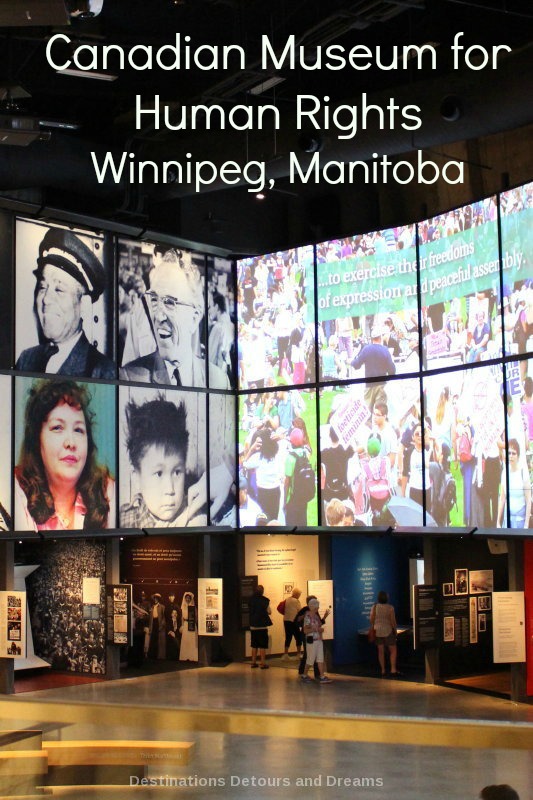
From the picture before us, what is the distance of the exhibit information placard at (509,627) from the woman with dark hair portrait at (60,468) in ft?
22.7

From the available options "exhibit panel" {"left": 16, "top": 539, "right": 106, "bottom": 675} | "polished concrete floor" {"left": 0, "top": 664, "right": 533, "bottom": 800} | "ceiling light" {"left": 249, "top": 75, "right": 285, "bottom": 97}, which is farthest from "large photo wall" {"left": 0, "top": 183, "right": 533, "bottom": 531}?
"polished concrete floor" {"left": 0, "top": 664, "right": 533, "bottom": 800}

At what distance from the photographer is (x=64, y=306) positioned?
55.6 feet

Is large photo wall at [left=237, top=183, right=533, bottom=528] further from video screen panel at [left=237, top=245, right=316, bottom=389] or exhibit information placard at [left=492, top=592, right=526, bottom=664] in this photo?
exhibit information placard at [left=492, top=592, right=526, bottom=664]

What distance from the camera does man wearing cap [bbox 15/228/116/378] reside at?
1664 cm

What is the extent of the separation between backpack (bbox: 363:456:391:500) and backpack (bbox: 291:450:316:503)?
1.29 metres

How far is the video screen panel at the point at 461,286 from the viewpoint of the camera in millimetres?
15305

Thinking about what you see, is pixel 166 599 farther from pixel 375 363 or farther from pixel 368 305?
pixel 368 305

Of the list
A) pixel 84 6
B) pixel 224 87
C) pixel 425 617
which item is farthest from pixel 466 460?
pixel 84 6

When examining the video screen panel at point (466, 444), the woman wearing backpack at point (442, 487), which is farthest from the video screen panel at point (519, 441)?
the woman wearing backpack at point (442, 487)

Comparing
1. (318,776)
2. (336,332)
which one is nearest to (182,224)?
(336,332)

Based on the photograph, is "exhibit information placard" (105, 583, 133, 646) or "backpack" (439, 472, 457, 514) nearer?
"backpack" (439, 472, 457, 514)

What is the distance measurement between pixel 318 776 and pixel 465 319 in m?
12.9

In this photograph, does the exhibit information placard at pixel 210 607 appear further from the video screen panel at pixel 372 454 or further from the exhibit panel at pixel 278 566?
the video screen panel at pixel 372 454

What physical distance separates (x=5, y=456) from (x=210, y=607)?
4658mm
